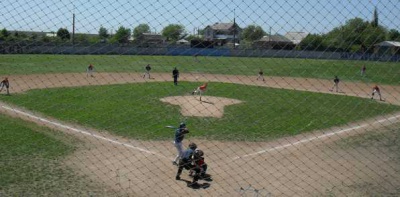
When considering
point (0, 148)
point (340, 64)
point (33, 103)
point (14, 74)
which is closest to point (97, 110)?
point (33, 103)

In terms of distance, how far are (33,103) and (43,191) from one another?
434 inches

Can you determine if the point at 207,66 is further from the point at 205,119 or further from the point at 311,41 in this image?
the point at 311,41

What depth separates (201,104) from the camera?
19.6 meters

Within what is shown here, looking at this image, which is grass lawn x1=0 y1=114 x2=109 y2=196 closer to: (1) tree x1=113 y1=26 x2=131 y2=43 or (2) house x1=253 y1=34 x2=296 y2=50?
(1) tree x1=113 y1=26 x2=131 y2=43

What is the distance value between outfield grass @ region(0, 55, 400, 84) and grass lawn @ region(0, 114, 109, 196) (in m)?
Result: 17.0

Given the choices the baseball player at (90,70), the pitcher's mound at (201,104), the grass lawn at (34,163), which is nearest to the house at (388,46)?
the pitcher's mound at (201,104)

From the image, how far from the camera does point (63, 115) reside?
1702 centimetres

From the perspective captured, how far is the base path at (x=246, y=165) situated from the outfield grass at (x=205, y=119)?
0.83 metres

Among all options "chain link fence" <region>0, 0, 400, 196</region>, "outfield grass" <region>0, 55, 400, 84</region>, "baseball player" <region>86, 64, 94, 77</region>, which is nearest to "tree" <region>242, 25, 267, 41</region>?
"chain link fence" <region>0, 0, 400, 196</region>

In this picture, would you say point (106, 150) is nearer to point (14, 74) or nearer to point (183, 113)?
point (183, 113)

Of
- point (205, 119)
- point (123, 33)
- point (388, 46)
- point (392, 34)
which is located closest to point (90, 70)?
Result: point (205, 119)

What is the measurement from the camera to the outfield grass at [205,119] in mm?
15406

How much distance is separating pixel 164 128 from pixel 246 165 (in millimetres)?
4638

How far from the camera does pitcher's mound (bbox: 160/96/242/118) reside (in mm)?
17906
